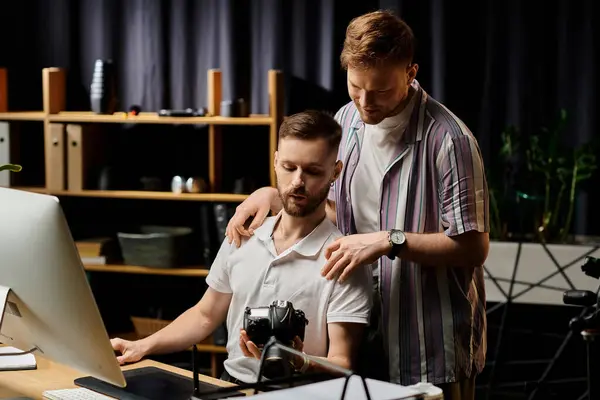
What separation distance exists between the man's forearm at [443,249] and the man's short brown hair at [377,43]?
426 mm

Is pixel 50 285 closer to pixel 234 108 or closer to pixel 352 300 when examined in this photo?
pixel 352 300

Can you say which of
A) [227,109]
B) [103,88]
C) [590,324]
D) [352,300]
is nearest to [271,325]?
[352,300]

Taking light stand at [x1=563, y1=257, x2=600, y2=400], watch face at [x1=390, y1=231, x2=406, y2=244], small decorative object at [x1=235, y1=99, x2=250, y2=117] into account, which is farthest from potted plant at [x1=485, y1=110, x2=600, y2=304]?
light stand at [x1=563, y1=257, x2=600, y2=400]

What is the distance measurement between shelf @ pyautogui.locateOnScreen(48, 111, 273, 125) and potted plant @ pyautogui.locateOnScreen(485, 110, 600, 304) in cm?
113

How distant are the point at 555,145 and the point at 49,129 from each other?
2.39 meters

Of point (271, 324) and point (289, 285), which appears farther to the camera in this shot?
point (289, 285)

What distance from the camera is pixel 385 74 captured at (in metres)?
2.35

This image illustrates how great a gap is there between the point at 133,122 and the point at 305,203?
231 cm

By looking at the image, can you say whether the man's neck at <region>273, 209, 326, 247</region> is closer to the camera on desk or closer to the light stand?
the camera on desk

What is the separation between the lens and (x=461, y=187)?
2.37 m

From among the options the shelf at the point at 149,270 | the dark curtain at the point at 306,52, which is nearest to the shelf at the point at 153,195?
the shelf at the point at 149,270

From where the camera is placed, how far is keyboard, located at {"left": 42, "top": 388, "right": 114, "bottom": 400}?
2.03 m

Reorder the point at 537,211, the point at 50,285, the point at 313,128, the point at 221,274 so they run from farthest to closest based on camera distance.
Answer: the point at 537,211
the point at 221,274
the point at 313,128
the point at 50,285

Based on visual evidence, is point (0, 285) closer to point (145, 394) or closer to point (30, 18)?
point (145, 394)
